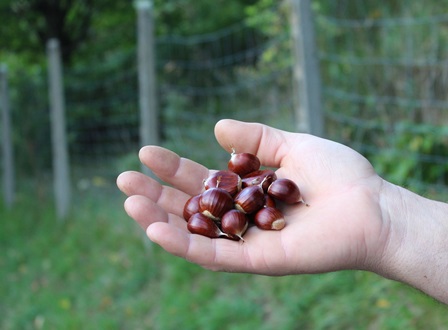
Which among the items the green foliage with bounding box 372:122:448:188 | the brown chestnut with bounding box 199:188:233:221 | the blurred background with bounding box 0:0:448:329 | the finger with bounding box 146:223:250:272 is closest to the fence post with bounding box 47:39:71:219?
the blurred background with bounding box 0:0:448:329

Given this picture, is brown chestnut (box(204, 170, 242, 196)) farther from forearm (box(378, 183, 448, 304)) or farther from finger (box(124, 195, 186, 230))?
forearm (box(378, 183, 448, 304))

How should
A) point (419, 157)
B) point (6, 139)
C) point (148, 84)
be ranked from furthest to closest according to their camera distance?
point (6, 139) → point (148, 84) → point (419, 157)

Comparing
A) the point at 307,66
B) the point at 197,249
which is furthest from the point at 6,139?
the point at 197,249

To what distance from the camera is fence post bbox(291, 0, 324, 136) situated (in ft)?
12.0

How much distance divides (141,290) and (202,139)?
5.27 feet

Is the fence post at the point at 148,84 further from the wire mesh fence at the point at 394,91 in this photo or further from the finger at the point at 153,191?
the finger at the point at 153,191

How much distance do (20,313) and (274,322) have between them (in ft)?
7.44

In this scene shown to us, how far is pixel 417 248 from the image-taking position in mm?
2059

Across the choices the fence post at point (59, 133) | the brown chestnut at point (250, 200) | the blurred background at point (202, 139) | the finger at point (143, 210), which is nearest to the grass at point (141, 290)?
the blurred background at point (202, 139)

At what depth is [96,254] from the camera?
5.58 metres

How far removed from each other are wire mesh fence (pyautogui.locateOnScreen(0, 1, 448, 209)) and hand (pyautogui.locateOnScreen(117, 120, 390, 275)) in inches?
66.6

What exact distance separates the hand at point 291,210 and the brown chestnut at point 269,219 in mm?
31

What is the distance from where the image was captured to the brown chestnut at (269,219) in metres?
2.19

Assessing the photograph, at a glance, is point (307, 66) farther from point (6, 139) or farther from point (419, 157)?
point (6, 139)
